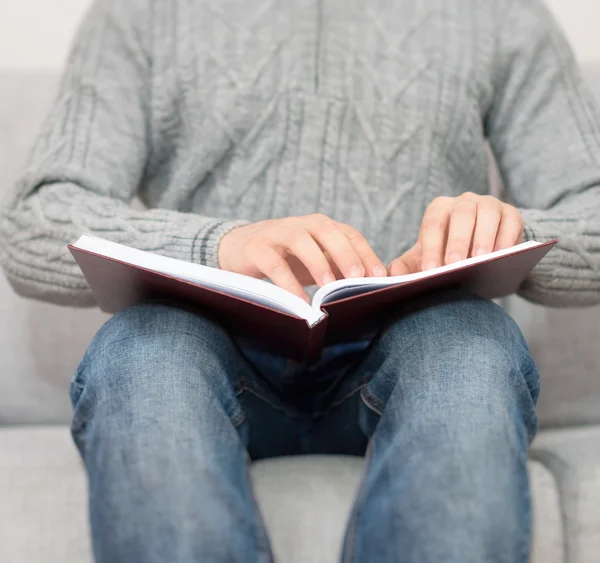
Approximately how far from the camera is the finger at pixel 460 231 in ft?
1.89

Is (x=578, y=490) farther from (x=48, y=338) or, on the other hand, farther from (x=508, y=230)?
(x=48, y=338)

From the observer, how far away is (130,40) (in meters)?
0.86

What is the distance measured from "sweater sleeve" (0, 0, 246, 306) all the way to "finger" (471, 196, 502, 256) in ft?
0.81

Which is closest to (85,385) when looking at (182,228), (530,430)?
(182,228)

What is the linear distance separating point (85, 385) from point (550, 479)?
566 mm

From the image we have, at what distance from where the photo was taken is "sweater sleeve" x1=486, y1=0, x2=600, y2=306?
805mm

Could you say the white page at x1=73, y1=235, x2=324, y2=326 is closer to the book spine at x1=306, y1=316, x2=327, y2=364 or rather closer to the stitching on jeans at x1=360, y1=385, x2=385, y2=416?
the book spine at x1=306, y1=316, x2=327, y2=364

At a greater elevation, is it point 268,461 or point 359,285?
point 359,285


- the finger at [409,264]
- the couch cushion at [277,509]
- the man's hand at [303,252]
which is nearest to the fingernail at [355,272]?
the man's hand at [303,252]

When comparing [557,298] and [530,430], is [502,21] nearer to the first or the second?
[557,298]

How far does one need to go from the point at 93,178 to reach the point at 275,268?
318 millimetres

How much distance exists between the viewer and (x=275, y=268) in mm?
563

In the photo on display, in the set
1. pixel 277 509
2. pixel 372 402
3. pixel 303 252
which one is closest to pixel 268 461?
pixel 277 509

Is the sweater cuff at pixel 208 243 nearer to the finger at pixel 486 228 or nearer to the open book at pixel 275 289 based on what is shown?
the open book at pixel 275 289
